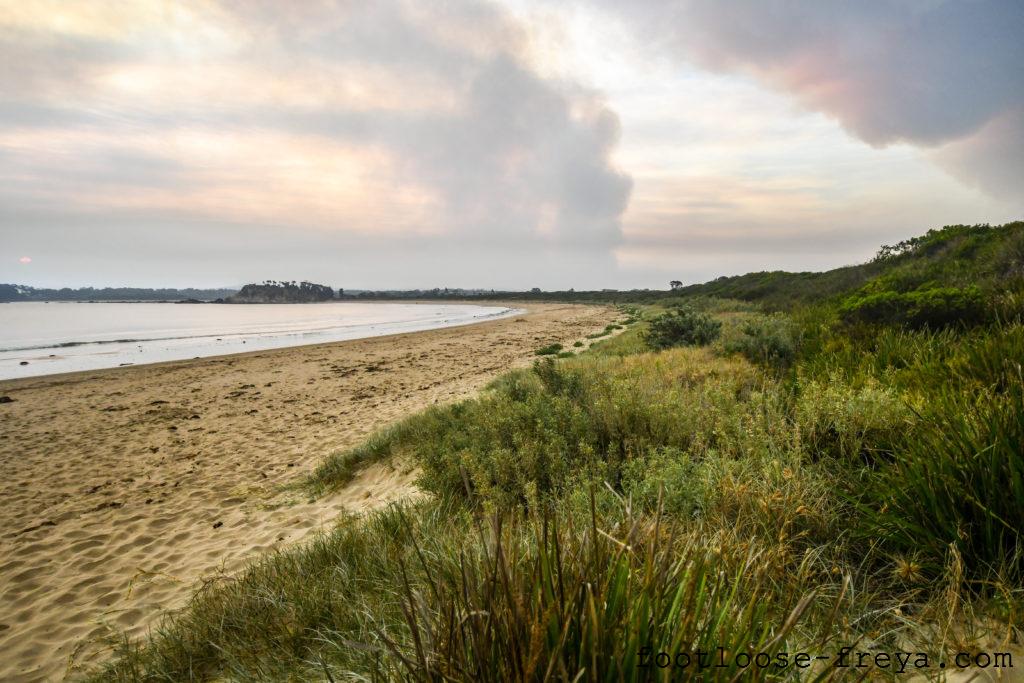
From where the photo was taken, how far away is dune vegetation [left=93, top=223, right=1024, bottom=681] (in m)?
1.36

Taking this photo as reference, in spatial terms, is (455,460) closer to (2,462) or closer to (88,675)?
(88,675)

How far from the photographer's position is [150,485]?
23.0 ft

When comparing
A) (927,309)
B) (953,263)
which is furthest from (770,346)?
(953,263)

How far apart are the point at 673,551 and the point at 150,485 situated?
8.71m

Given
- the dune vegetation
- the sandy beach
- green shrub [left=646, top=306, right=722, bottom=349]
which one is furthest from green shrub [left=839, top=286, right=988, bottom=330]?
the sandy beach

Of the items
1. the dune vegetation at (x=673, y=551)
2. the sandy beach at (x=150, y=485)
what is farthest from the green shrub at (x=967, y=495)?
the sandy beach at (x=150, y=485)

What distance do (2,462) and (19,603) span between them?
635cm

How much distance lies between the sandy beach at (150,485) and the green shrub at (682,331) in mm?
5672

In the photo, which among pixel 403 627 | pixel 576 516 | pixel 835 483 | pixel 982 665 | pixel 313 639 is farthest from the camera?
pixel 835 483

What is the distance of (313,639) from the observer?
2518 mm

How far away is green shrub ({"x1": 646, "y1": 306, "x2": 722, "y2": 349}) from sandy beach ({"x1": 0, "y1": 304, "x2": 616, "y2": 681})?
5.67 metres

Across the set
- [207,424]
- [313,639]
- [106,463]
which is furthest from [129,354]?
[313,639]

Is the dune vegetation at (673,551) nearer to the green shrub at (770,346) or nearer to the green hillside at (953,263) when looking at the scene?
the green shrub at (770,346)

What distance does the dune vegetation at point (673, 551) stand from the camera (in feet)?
4.45
